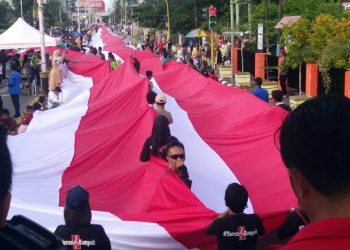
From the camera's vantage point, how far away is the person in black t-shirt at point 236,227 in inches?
190

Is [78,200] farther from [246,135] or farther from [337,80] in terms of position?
[337,80]

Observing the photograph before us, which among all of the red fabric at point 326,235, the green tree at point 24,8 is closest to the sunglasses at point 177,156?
the red fabric at point 326,235

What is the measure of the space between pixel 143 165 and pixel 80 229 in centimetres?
279

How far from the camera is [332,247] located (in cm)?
175

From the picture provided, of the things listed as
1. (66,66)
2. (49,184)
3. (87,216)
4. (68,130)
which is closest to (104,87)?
(68,130)

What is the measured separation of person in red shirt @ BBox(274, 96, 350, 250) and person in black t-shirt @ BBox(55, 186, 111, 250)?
2830mm

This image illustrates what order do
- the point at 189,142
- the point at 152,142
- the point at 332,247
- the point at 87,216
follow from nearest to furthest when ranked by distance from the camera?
the point at 332,247 < the point at 87,216 < the point at 152,142 < the point at 189,142

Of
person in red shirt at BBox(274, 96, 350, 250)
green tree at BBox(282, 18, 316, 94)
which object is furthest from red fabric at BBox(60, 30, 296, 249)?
green tree at BBox(282, 18, 316, 94)

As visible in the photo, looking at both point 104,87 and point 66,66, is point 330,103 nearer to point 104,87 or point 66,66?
point 104,87

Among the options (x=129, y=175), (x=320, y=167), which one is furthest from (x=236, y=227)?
(x=320, y=167)

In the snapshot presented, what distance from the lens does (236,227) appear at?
4.84 metres

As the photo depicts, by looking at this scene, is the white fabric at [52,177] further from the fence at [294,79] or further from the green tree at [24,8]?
the green tree at [24,8]

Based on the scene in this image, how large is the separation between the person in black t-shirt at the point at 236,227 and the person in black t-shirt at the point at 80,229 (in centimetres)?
82

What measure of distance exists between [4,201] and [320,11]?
19.8 metres
